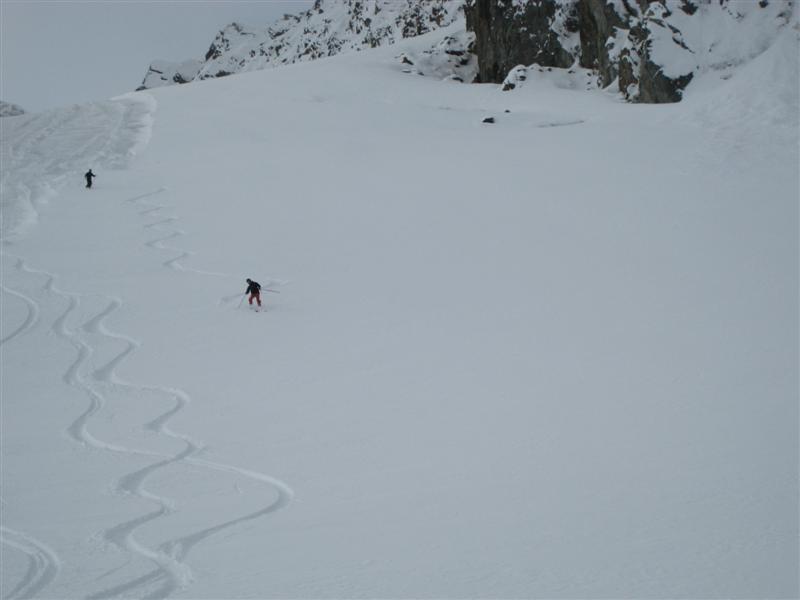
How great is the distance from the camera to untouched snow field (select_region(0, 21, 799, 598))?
193 inches

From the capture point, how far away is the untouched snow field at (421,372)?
489 cm

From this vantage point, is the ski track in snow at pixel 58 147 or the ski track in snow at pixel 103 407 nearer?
the ski track in snow at pixel 103 407

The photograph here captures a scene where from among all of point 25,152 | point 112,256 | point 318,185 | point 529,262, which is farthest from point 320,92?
point 529,262

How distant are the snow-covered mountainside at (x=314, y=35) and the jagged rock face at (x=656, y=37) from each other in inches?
1179

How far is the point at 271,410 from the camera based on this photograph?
8219 mm

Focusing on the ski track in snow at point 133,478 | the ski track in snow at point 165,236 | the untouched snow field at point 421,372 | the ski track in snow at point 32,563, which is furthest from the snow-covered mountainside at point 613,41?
the ski track in snow at point 32,563

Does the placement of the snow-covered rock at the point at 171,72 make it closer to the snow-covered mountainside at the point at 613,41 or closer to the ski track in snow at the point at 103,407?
the snow-covered mountainside at the point at 613,41

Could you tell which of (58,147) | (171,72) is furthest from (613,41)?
(171,72)

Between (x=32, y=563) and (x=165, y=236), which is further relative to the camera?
(x=165, y=236)

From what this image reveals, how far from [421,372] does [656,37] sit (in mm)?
22254

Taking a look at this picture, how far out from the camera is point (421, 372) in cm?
909

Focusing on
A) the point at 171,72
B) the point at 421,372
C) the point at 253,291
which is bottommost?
the point at 421,372

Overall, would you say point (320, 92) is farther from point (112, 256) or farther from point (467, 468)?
point (467, 468)

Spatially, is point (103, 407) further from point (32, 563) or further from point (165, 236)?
point (165, 236)
